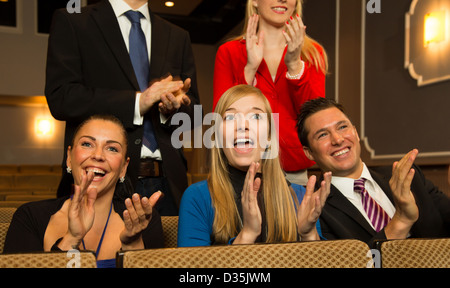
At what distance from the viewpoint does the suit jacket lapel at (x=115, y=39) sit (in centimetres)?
168

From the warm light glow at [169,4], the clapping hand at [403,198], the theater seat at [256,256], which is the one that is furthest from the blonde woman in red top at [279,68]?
the warm light glow at [169,4]

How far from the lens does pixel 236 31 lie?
8.74 m

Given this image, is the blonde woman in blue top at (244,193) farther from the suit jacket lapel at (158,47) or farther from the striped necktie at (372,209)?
the suit jacket lapel at (158,47)

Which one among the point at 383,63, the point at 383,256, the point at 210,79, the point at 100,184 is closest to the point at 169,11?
the point at 210,79

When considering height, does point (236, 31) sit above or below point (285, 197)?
above

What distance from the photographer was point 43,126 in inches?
372

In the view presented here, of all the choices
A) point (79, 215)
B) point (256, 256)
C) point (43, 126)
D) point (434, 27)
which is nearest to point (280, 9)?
point (79, 215)

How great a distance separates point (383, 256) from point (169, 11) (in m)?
8.52

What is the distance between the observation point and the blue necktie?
1.71 meters

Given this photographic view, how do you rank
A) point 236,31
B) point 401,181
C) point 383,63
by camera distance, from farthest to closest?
point 236,31 < point 383,63 < point 401,181

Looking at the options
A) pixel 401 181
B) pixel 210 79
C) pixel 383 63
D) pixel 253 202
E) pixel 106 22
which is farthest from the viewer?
pixel 210 79

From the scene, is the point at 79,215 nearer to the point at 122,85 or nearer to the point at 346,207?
the point at 122,85

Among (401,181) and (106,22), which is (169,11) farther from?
(401,181)

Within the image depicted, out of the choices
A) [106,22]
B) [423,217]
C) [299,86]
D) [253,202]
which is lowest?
[423,217]
